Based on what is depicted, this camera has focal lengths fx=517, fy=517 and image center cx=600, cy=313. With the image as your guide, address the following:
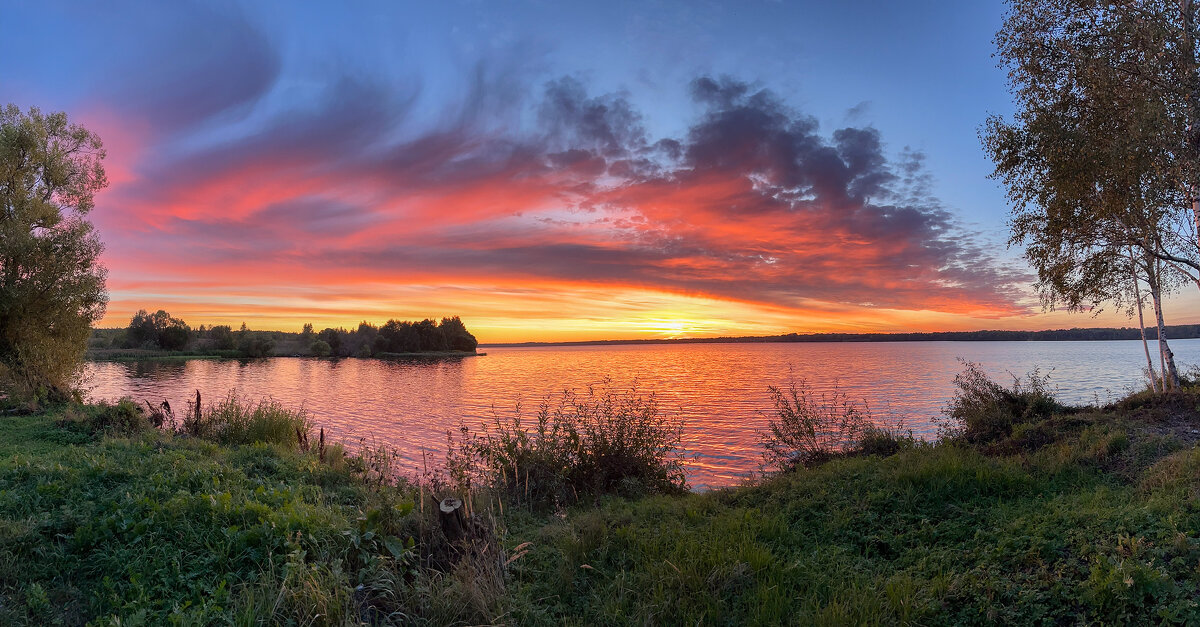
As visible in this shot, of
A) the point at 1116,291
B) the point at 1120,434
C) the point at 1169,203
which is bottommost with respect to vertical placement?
the point at 1120,434

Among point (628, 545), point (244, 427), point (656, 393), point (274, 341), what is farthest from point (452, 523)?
point (274, 341)

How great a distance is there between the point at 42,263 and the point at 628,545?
2840 centimetres

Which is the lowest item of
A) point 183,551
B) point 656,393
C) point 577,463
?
point 656,393

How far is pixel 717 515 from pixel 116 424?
53.1ft

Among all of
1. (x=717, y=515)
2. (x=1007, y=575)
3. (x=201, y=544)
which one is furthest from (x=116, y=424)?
(x=1007, y=575)

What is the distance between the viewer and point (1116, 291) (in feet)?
51.2

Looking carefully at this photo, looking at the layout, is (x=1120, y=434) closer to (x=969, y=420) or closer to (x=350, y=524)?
(x=969, y=420)

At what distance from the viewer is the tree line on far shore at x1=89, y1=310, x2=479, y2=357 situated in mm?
97000

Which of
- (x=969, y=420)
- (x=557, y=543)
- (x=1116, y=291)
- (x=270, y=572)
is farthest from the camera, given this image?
(x=1116, y=291)

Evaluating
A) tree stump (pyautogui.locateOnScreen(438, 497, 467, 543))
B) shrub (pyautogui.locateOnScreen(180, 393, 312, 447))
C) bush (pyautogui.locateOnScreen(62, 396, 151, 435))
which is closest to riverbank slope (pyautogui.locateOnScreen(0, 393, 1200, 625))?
tree stump (pyautogui.locateOnScreen(438, 497, 467, 543))

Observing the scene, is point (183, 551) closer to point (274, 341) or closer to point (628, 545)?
point (628, 545)

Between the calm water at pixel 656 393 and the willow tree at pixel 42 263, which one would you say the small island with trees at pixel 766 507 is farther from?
the willow tree at pixel 42 263

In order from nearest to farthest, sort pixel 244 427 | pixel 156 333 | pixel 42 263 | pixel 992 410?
pixel 992 410 < pixel 244 427 < pixel 42 263 < pixel 156 333

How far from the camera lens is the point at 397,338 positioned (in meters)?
117
